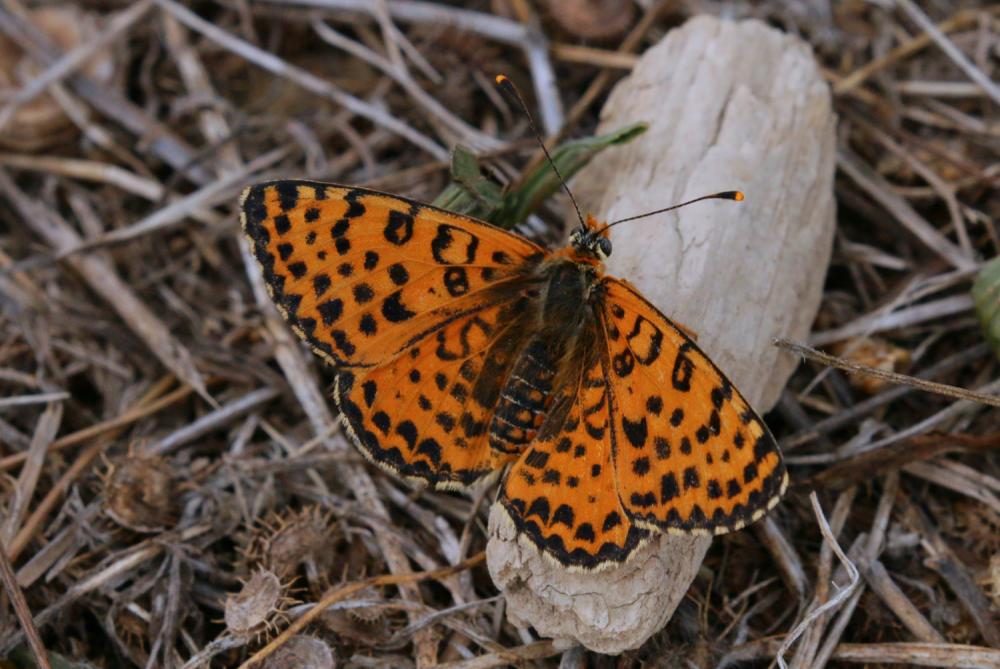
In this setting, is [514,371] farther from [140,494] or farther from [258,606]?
[140,494]

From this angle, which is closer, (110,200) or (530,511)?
(530,511)

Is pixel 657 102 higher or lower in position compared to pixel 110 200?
higher

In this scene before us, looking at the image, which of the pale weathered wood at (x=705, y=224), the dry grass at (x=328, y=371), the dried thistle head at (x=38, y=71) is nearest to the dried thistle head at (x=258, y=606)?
the dry grass at (x=328, y=371)

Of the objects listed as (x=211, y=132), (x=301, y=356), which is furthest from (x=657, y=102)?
(x=211, y=132)

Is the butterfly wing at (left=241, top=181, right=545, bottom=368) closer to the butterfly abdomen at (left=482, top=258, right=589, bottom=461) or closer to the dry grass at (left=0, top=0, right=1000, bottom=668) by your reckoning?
the butterfly abdomen at (left=482, top=258, right=589, bottom=461)

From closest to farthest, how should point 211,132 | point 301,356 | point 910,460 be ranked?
point 910,460 → point 301,356 → point 211,132

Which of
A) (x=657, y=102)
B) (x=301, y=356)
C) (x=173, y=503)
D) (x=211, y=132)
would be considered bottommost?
(x=173, y=503)

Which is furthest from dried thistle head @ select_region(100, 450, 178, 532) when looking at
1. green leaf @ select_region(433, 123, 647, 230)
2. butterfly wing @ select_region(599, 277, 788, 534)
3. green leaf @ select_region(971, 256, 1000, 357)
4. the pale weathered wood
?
green leaf @ select_region(971, 256, 1000, 357)

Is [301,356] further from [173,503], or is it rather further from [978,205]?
[978,205]
